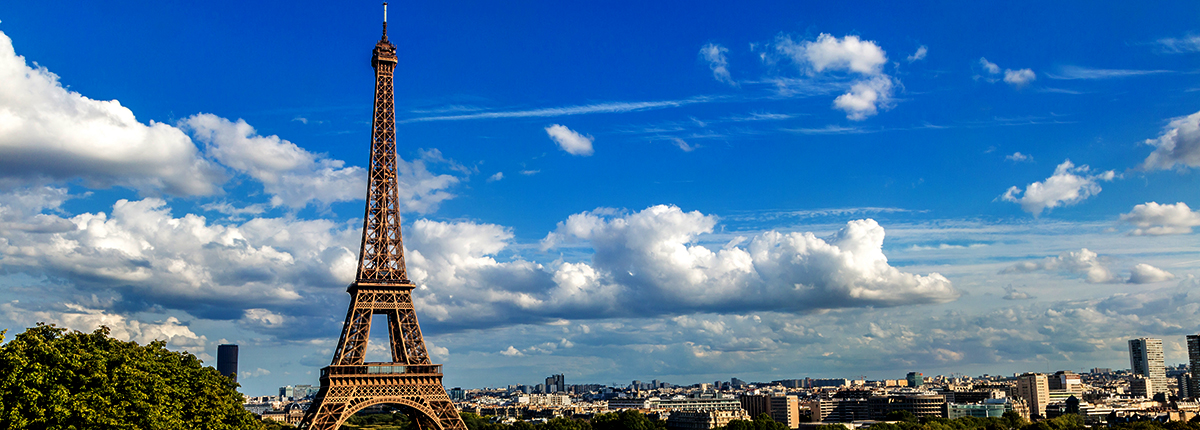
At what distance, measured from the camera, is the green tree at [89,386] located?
4725 centimetres

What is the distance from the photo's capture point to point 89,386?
50.9m

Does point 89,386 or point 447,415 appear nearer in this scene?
point 89,386

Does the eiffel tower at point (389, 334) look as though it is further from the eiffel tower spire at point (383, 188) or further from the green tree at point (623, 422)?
the green tree at point (623, 422)

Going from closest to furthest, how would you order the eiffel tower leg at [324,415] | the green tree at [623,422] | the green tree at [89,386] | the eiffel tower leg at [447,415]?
the green tree at [89,386]
the eiffel tower leg at [324,415]
the eiffel tower leg at [447,415]
the green tree at [623,422]

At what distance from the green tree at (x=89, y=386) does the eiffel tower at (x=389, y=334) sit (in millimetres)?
23954

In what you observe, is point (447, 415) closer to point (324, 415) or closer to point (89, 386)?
point (324, 415)

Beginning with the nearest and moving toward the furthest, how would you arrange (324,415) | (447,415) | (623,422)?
(324,415)
(447,415)
(623,422)

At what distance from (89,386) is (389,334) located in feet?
142

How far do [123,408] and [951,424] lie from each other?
15648 cm

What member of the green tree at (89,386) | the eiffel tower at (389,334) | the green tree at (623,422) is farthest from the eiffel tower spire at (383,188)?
the green tree at (623,422)

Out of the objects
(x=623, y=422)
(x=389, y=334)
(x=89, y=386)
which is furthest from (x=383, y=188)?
(x=623, y=422)

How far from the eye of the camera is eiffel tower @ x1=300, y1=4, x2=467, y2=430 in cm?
8681

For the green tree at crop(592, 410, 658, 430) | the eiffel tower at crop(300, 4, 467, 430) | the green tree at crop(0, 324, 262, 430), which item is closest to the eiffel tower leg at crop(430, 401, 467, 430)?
the eiffel tower at crop(300, 4, 467, 430)

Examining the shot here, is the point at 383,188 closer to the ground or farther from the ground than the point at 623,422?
farther from the ground
